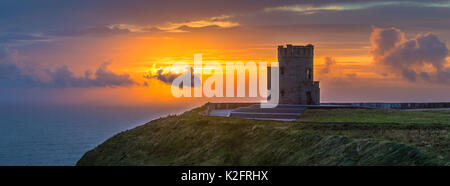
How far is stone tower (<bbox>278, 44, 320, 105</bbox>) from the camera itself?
49.0 m

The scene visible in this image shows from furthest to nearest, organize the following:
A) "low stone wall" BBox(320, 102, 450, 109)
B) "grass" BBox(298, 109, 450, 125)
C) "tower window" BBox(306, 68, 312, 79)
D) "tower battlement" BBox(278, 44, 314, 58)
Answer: "low stone wall" BBox(320, 102, 450, 109), "tower window" BBox(306, 68, 312, 79), "tower battlement" BBox(278, 44, 314, 58), "grass" BBox(298, 109, 450, 125)

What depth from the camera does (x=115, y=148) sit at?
4141 cm

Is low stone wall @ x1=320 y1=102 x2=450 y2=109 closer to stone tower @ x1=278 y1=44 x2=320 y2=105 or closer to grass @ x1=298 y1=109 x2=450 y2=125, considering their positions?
stone tower @ x1=278 y1=44 x2=320 y2=105

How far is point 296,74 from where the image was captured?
1934 inches

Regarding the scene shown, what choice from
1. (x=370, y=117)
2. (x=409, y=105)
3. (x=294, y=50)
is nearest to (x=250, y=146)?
(x=370, y=117)

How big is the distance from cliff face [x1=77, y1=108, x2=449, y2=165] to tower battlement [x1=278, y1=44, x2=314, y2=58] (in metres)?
11.7

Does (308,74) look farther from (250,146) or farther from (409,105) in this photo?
(250,146)

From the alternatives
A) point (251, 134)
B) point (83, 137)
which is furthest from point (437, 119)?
point (83, 137)

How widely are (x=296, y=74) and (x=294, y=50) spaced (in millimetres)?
2323

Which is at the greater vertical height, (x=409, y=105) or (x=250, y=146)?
(x=409, y=105)

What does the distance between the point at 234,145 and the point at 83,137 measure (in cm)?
6984

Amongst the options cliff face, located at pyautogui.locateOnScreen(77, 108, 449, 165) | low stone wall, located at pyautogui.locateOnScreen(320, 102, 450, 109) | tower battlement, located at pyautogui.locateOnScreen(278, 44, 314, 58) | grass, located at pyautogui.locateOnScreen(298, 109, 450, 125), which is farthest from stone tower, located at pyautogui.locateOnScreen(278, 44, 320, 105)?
cliff face, located at pyautogui.locateOnScreen(77, 108, 449, 165)

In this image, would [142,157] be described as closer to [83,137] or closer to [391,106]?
[391,106]
